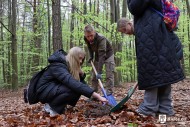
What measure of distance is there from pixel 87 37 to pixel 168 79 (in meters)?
2.82

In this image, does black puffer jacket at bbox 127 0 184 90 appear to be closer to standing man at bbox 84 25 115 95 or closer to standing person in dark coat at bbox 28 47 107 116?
standing person in dark coat at bbox 28 47 107 116

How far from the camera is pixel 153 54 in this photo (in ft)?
11.9

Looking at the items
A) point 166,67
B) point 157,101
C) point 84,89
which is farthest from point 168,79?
point 84,89

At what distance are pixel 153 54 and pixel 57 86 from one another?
191cm

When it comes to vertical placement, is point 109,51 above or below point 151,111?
above

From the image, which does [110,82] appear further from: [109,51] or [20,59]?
[20,59]

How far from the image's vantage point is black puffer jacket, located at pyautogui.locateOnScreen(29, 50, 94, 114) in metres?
4.45

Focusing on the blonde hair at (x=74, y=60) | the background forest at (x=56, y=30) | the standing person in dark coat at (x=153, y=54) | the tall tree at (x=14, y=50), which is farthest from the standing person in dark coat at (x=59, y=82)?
the tall tree at (x=14, y=50)

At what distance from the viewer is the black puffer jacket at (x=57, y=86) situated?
445cm

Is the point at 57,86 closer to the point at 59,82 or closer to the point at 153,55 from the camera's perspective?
the point at 59,82

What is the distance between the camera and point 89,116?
423 centimetres

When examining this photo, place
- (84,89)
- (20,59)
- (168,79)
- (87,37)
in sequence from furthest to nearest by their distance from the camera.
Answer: (20,59) < (87,37) < (84,89) < (168,79)

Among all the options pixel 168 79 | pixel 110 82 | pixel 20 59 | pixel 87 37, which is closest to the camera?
pixel 168 79

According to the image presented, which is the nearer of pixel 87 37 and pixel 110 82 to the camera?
pixel 87 37
